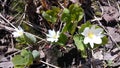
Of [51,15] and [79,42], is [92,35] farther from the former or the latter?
[51,15]

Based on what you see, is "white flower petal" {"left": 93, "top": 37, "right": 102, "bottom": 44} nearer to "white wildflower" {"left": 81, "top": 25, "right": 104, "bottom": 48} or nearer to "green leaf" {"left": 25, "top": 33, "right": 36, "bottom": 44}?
"white wildflower" {"left": 81, "top": 25, "right": 104, "bottom": 48}

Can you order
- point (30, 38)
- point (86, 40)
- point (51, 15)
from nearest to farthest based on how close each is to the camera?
point (86, 40)
point (30, 38)
point (51, 15)

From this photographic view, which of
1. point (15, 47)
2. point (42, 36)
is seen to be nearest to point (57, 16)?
point (42, 36)

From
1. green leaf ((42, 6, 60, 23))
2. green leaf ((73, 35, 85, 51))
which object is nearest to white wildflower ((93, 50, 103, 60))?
green leaf ((73, 35, 85, 51))

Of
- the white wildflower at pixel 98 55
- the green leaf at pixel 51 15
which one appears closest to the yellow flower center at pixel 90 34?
the white wildflower at pixel 98 55

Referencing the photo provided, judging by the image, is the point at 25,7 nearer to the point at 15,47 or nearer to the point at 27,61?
the point at 15,47

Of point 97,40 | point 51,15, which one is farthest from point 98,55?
point 51,15
